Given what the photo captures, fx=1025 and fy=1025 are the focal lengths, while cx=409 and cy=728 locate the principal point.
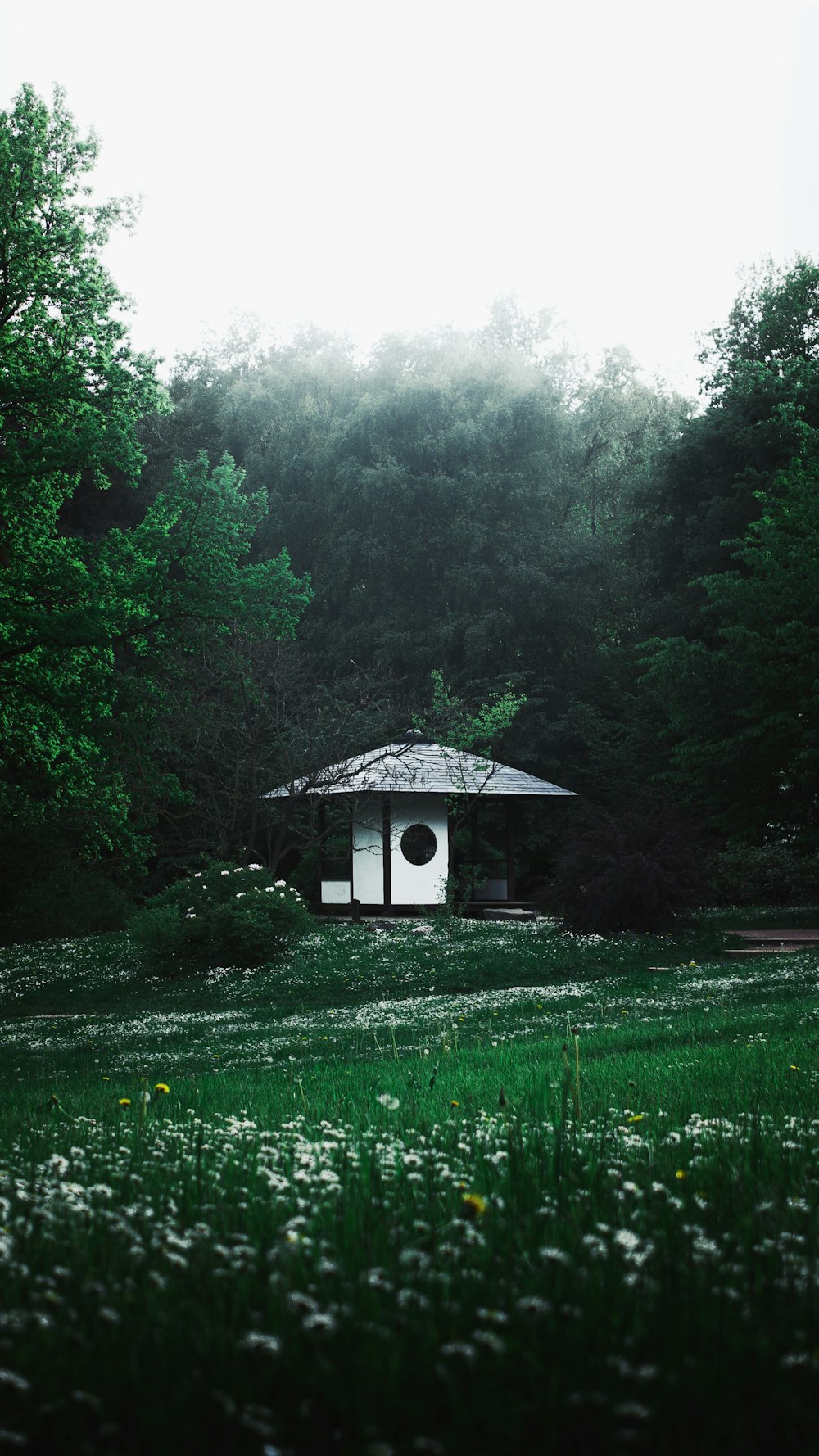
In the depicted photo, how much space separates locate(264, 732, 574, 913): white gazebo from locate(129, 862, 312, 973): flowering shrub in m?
6.34

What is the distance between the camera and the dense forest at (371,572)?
15602 mm

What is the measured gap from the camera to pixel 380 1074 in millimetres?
6781

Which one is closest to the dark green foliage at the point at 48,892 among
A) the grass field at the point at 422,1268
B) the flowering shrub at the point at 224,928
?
the flowering shrub at the point at 224,928

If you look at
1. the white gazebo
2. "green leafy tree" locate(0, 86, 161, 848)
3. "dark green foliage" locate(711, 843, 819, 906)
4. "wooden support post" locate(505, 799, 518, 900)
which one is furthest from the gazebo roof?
"green leafy tree" locate(0, 86, 161, 848)

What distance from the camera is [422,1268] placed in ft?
7.07

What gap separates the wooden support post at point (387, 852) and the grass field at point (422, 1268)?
19098 millimetres

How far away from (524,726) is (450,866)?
7.79 metres

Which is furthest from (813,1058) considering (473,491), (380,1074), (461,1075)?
(473,491)

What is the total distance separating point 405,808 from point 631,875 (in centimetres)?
921

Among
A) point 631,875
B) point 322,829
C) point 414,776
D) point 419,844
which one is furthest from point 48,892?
point 631,875

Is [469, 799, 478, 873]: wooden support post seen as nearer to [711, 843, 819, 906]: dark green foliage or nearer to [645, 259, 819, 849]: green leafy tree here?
[645, 259, 819, 849]: green leafy tree

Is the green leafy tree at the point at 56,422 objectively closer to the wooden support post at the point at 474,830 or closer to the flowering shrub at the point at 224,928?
the flowering shrub at the point at 224,928

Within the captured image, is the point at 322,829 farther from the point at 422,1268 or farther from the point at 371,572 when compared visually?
the point at 422,1268

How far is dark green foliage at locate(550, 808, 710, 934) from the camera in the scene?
17.5 meters
